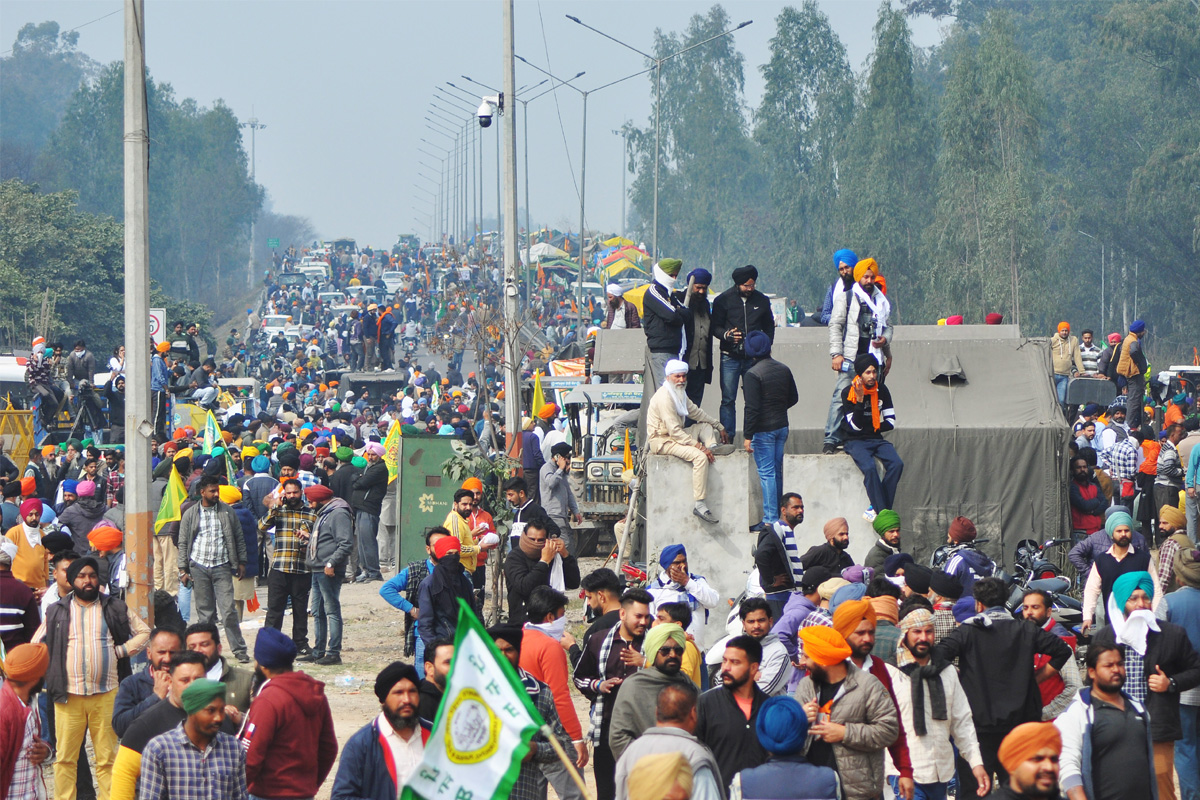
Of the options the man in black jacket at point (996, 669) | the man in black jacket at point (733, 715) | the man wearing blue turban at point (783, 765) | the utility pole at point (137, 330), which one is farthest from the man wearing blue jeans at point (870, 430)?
the man wearing blue turban at point (783, 765)

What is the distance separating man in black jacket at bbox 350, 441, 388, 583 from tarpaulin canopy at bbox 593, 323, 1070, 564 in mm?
4416

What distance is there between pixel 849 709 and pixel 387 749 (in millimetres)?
2051

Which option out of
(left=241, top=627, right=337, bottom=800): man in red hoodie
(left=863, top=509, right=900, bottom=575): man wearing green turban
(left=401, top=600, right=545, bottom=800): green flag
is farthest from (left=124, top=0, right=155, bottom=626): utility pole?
(left=401, top=600, right=545, bottom=800): green flag

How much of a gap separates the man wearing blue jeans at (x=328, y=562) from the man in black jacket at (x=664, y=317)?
10.7 ft

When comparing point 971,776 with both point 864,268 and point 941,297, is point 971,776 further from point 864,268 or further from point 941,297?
point 941,297

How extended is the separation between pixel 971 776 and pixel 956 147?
167ft

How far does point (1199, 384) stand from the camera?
26.4m

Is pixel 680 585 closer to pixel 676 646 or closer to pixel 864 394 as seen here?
pixel 676 646

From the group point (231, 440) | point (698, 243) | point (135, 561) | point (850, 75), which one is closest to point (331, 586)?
point (135, 561)

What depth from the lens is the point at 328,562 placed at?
1314cm

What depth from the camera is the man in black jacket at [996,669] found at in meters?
7.89

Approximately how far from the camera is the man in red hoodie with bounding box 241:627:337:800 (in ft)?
21.6

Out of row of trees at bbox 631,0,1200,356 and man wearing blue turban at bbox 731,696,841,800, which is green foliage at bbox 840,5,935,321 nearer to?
row of trees at bbox 631,0,1200,356

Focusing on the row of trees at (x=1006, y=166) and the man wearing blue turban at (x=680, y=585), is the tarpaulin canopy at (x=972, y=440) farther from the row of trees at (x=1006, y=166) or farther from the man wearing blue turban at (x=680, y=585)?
the row of trees at (x=1006, y=166)
